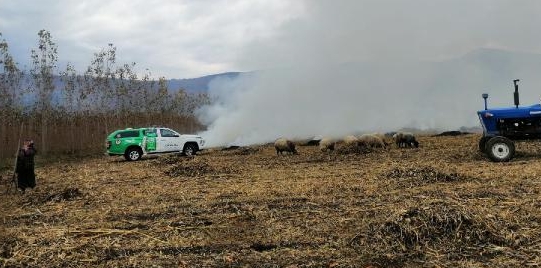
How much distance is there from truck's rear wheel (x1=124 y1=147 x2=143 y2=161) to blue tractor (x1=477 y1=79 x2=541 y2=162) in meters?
18.7

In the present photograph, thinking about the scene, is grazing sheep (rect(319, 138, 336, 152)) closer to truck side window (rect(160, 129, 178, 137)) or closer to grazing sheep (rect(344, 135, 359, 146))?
grazing sheep (rect(344, 135, 359, 146))

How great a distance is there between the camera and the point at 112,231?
8.50 m

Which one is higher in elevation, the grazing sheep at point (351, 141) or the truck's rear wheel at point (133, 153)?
the grazing sheep at point (351, 141)

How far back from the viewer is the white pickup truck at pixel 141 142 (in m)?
29.2

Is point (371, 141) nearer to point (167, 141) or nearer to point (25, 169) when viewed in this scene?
point (167, 141)

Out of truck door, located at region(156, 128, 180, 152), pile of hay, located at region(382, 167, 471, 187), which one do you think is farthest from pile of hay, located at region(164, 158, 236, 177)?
truck door, located at region(156, 128, 180, 152)

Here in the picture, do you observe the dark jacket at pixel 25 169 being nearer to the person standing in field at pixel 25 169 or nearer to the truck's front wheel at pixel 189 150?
the person standing in field at pixel 25 169

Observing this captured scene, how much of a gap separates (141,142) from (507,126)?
63.7 ft

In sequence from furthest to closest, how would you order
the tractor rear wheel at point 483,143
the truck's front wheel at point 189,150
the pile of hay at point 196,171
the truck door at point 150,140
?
1. the truck's front wheel at point 189,150
2. the truck door at point 150,140
3. the tractor rear wheel at point 483,143
4. the pile of hay at point 196,171

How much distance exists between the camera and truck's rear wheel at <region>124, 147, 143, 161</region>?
29234 millimetres

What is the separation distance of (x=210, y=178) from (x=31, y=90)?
27.2m

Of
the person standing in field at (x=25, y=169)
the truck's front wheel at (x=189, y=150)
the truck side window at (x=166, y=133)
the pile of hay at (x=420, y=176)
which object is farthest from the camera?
the truck's front wheel at (x=189, y=150)

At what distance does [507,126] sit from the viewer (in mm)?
18500

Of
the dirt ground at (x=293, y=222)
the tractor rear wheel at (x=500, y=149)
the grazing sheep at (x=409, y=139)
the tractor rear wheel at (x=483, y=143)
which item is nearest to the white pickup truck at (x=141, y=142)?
the grazing sheep at (x=409, y=139)
